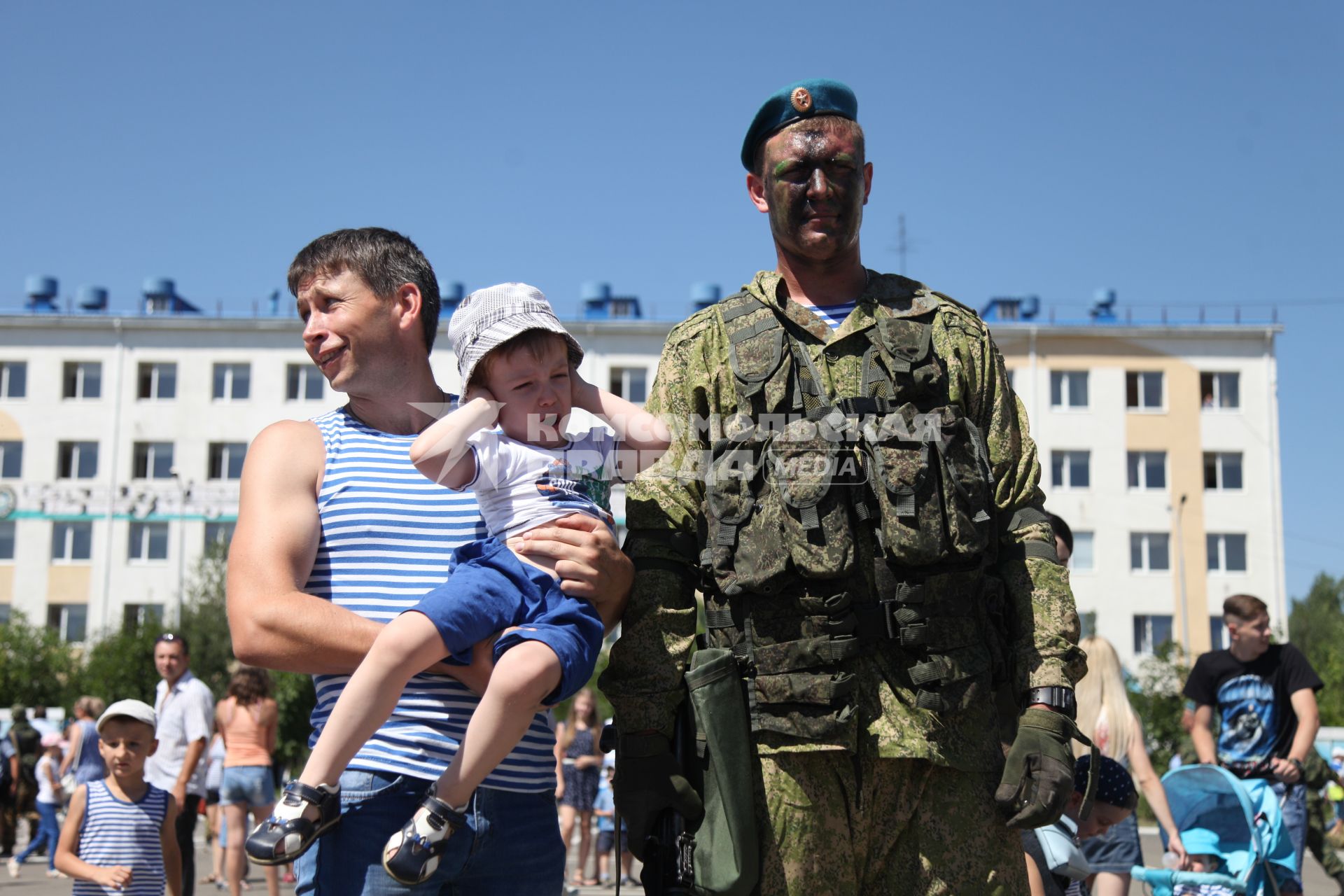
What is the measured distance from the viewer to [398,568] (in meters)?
2.99

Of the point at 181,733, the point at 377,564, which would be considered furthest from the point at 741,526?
the point at 181,733

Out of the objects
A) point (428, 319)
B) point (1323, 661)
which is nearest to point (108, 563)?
point (1323, 661)

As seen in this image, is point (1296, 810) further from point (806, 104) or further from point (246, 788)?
point (246, 788)

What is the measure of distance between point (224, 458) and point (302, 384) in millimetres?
4311

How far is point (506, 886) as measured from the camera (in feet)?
9.33

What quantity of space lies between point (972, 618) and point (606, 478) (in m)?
0.98

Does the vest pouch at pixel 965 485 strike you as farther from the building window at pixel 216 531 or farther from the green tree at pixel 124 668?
the building window at pixel 216 531

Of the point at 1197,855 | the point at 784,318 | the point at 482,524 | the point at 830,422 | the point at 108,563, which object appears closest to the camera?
the point at 482,524

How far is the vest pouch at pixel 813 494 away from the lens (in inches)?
127

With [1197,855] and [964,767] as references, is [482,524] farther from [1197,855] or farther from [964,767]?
[1197,855]

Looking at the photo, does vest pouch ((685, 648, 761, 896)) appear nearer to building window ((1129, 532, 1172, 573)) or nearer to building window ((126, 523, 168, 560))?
building window ((1129, 532, 1172, 573))

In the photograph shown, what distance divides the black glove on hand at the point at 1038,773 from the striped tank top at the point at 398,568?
42.3 inches

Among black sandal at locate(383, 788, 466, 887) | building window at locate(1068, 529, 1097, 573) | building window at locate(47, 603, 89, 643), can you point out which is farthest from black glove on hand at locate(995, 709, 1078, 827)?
building window at locate(47, 603, 89, 643)

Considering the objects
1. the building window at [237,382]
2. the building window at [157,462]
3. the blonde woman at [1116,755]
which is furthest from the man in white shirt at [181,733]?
the building window at [157,462]
